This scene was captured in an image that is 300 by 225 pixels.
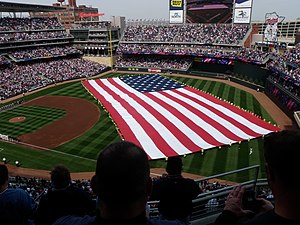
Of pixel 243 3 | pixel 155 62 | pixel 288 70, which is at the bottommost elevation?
pixel 155 62

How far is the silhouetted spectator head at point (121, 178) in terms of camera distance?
219 centimetres

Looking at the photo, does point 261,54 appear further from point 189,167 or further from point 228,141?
point 189,167

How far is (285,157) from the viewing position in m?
2.25

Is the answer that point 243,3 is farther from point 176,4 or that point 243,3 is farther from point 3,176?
point 3,176

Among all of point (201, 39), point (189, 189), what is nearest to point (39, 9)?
point (201, 39)

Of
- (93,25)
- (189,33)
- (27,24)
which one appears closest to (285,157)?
(189,33)

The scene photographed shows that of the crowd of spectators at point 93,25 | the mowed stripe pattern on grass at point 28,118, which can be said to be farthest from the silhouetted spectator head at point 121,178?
the crowd of spectators at point 93,25

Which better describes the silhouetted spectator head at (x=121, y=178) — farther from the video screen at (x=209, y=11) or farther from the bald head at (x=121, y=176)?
the video screen at (x=209, y=11)

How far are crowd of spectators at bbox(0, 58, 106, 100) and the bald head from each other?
4426cm

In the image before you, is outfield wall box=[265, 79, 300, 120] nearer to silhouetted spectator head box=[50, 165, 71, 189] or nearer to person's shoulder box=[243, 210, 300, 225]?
silhouetted spectator head box=[50, 165, 71, 189]

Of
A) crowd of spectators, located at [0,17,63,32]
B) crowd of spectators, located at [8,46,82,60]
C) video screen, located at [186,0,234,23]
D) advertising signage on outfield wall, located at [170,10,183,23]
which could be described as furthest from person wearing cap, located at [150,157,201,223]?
crowd of spectators, located at [0,17,63,32]

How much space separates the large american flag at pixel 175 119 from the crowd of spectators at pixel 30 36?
90.1 ft

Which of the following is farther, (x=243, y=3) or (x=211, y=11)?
(x=211, y=11)

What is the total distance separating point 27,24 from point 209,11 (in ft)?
141
